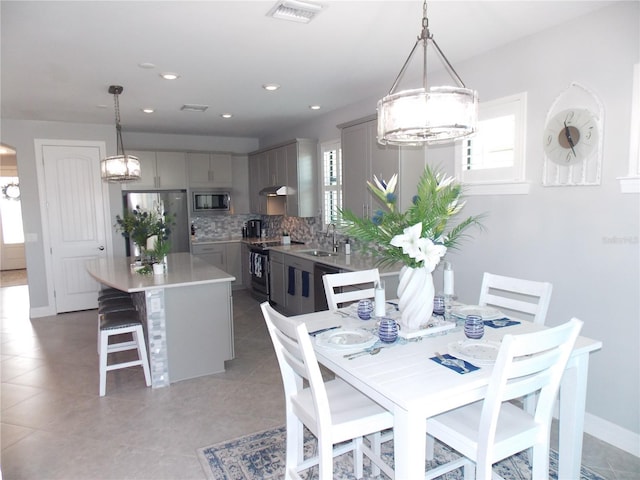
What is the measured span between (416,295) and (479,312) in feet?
1.79

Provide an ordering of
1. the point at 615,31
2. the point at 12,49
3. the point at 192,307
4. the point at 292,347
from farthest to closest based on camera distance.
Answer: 1. the point at 192,307
2. the point at 12,49
3. the point at 615,31
4. the point at 292,347

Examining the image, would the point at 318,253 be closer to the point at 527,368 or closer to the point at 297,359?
the point at 297,359

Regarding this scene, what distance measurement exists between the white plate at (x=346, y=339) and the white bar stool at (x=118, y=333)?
6.71 ft

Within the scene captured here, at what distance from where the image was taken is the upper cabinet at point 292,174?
5.58 meters

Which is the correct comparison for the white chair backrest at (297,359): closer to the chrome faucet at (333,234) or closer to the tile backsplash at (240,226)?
the chrome faucet at (333,234)

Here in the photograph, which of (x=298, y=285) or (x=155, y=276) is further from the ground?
(x=155, y=276)

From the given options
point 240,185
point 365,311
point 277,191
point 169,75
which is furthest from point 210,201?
point 365,311

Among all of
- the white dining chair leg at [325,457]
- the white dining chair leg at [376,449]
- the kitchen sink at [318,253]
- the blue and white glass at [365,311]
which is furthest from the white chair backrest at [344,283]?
the kitchen sink at [318,253]

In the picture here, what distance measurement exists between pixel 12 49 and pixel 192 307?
90.5 inches

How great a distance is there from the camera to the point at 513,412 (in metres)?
1.87

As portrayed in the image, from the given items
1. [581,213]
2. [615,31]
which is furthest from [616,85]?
[581,213]

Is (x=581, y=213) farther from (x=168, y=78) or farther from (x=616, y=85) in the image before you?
(x=168, y=78)

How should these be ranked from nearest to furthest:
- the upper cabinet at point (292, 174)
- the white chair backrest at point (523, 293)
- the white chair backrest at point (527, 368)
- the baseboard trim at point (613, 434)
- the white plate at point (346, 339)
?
the white chair backrest at point (527, 368), the white plate at point (346, 339), the white chair backrest at point (523, 293), the baseboard trim at point (613, 434), the upper cabinet at point (292, 174)

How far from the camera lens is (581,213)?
260 centimetres
